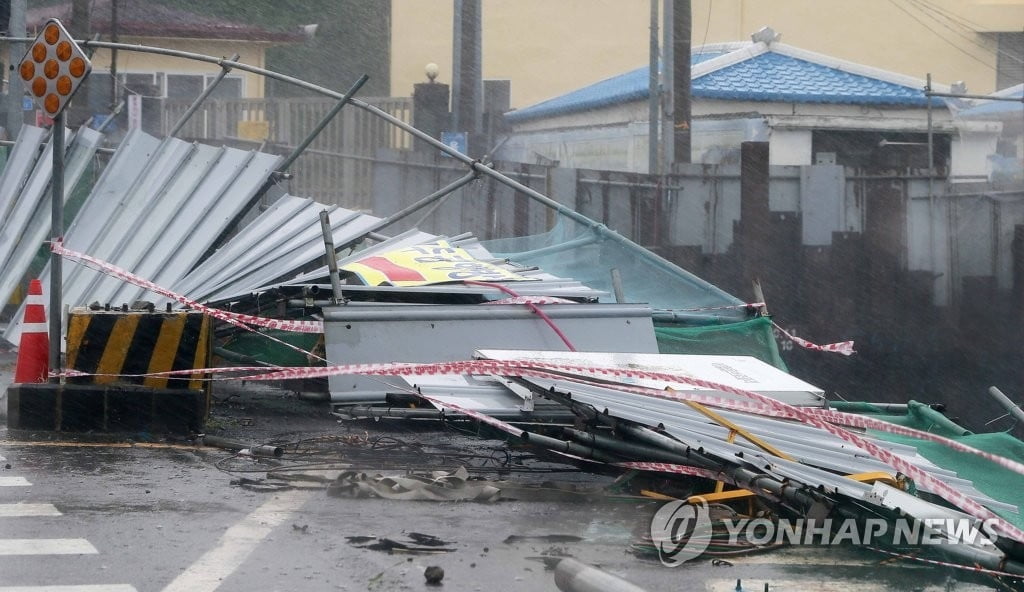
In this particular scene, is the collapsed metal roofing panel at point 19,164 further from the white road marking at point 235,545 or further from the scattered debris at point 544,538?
the scattered debris at point 544,538

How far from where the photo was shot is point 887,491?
219 inches

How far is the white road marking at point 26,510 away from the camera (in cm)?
610

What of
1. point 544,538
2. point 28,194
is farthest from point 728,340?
point 28,194

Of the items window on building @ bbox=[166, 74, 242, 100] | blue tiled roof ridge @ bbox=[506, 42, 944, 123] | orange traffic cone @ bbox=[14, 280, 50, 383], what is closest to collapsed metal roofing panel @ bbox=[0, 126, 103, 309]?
orange traffic cone @ bbox=[14, 280, 50, 383]

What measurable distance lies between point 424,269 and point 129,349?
231 cm

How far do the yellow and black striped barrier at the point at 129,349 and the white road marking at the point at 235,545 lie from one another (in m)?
1.94

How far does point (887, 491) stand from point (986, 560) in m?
0.54

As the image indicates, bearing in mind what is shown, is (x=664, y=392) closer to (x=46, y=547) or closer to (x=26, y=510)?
(x=46, y=547)

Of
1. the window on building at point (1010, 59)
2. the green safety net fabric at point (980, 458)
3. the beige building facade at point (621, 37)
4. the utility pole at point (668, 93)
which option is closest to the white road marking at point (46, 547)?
the green safety net fabric at point (980, 458)

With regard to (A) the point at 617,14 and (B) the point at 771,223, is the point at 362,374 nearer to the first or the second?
(B) the point at 771,223

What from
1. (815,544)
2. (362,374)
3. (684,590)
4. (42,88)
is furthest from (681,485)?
(42,88)

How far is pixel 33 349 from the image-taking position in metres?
8.56

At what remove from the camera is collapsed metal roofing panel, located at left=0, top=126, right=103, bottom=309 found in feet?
38.8

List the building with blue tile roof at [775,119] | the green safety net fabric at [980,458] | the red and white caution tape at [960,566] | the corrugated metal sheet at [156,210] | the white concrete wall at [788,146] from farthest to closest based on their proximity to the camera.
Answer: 1. the building with blue tile roof at [775,119]
2. the white concrete wall at [788,146]
3. the corrugated metal sheet at [156,210]
4. the green safety net fabric at [980,458]
5. the red and white caution tape at [960,566]
